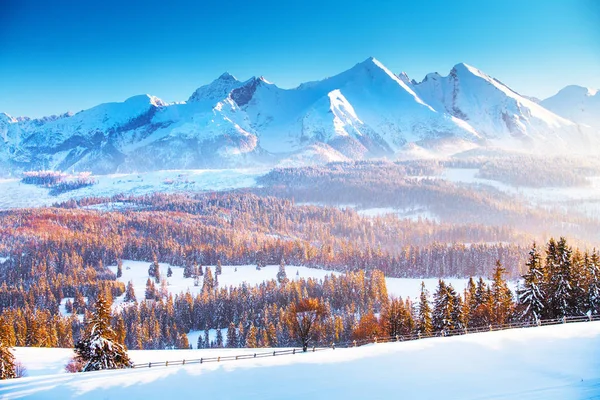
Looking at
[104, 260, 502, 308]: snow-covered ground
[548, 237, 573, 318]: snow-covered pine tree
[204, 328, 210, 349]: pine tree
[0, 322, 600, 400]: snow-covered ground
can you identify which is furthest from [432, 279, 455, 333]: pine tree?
[104, 260, 502, 308]: snow-covered ground

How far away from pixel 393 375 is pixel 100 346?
94.4 feet

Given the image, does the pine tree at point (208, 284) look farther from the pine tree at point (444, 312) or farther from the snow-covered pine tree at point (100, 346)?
the snow-covered pine tree at point (100, 346)

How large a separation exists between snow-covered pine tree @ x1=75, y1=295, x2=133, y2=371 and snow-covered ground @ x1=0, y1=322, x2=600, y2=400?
7.71m

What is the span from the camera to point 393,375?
32906 mm

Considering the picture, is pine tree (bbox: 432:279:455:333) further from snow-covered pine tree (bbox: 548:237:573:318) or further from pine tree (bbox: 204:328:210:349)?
pine tree (bbox: 204:328:210:349)

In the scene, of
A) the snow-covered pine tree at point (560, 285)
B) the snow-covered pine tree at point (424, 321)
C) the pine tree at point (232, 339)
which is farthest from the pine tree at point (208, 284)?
the snow-covered pine tree at point (560, 285)

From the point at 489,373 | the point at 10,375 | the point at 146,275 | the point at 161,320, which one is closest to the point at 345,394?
the point at 489,373

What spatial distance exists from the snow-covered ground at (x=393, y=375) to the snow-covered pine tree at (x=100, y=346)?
7714 millimetres

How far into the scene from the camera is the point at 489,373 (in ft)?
105

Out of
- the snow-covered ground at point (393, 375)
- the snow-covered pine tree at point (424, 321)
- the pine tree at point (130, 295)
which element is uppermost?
the snow-covered ground at point (393, 375)

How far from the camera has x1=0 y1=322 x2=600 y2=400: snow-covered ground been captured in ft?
98.0

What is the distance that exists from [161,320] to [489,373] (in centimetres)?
9802

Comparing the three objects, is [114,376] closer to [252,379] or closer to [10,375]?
[252,379]

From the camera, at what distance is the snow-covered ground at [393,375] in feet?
98.0
